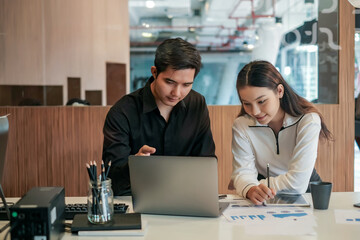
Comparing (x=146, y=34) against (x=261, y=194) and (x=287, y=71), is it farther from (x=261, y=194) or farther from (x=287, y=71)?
(x=261, y=194)

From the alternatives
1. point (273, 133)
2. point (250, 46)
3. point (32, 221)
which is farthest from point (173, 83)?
point (250, 46)

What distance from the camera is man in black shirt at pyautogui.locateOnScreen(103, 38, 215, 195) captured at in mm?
1845

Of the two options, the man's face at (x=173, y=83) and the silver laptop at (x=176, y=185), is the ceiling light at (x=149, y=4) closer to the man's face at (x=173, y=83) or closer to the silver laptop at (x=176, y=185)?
the man's face at (x=173, y=83)

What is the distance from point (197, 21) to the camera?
4.09 metres

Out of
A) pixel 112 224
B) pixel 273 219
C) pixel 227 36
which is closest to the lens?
pixel 112 224

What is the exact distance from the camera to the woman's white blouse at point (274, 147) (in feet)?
6.10

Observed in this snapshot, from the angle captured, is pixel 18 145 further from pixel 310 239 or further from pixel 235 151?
pixel 310 239

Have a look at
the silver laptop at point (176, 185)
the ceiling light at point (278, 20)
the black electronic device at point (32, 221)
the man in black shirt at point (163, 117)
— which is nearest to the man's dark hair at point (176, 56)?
the man in black shirt at point (163, 117)

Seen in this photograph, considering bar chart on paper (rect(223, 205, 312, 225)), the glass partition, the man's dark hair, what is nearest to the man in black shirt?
the man's dark hair

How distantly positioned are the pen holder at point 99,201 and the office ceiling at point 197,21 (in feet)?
9.30

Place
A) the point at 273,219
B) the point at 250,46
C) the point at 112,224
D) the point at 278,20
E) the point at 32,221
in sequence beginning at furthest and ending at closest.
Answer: the point at 250,46
the point at 278,20
the point at 273,219
the point at 112,224
the point at 32,221

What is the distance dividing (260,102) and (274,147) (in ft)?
0.81

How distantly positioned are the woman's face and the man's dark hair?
25 centimetres

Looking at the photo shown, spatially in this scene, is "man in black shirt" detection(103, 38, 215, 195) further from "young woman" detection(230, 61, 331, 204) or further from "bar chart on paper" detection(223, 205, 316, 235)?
"bar chart on paper" detection(223, 205, 316, 235)
